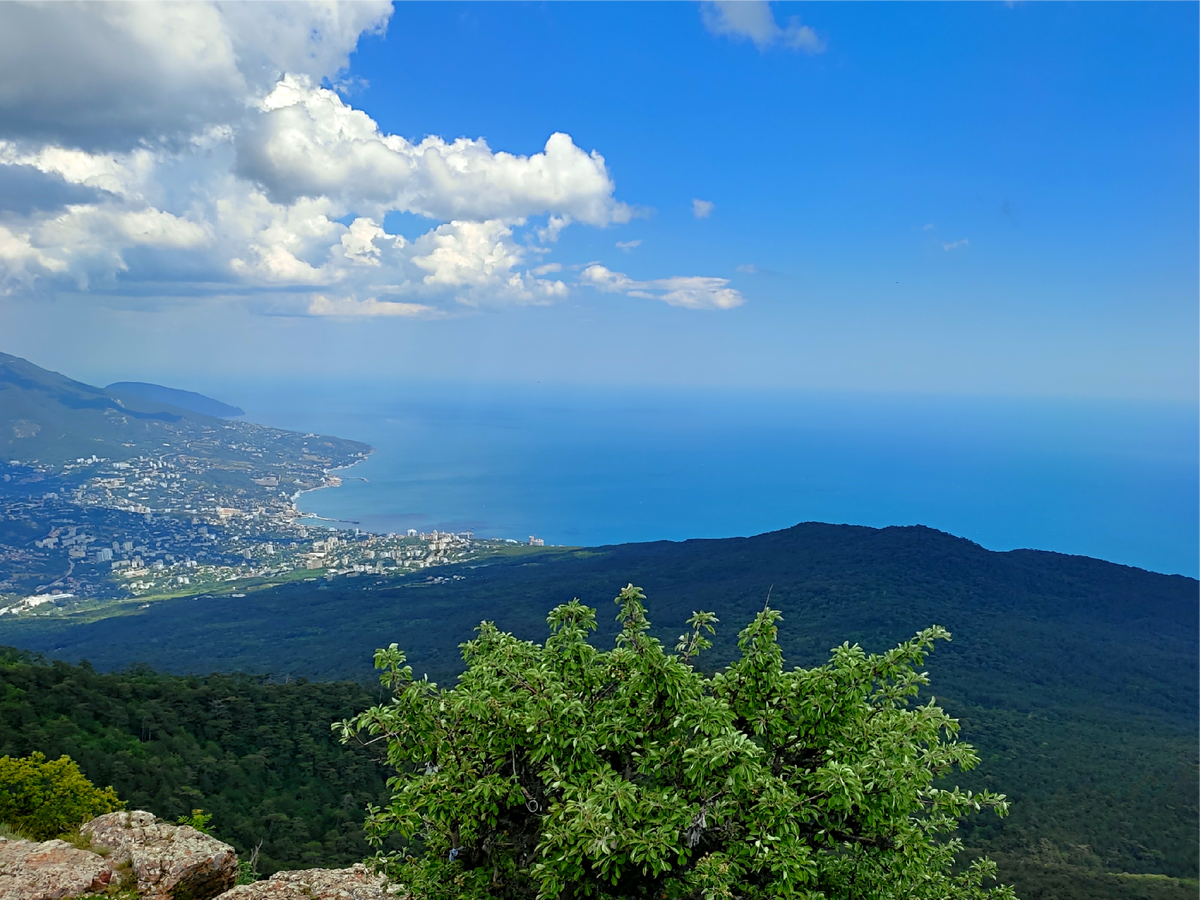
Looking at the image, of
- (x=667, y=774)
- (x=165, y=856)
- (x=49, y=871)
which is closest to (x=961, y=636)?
(x=667, y=774)

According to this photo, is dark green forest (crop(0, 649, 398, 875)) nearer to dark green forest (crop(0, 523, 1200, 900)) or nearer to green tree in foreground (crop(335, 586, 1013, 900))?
dark green forest (crop(0, 523, 1200, 900))

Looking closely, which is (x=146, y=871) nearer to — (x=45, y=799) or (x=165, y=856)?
(x=165, y=856)

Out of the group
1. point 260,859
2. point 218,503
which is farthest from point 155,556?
point 260,859

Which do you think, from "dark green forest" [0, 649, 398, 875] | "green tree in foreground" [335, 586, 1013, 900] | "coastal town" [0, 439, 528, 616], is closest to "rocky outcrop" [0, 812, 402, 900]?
"green tree in foreground" [335, 586, 1013, 900]

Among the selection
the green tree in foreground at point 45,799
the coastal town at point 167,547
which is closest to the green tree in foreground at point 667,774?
the green tree in foreground at point 45,799

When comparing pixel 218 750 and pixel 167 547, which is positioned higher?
pixel 218 750

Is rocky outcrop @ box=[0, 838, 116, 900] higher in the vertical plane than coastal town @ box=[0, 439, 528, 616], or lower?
higher
